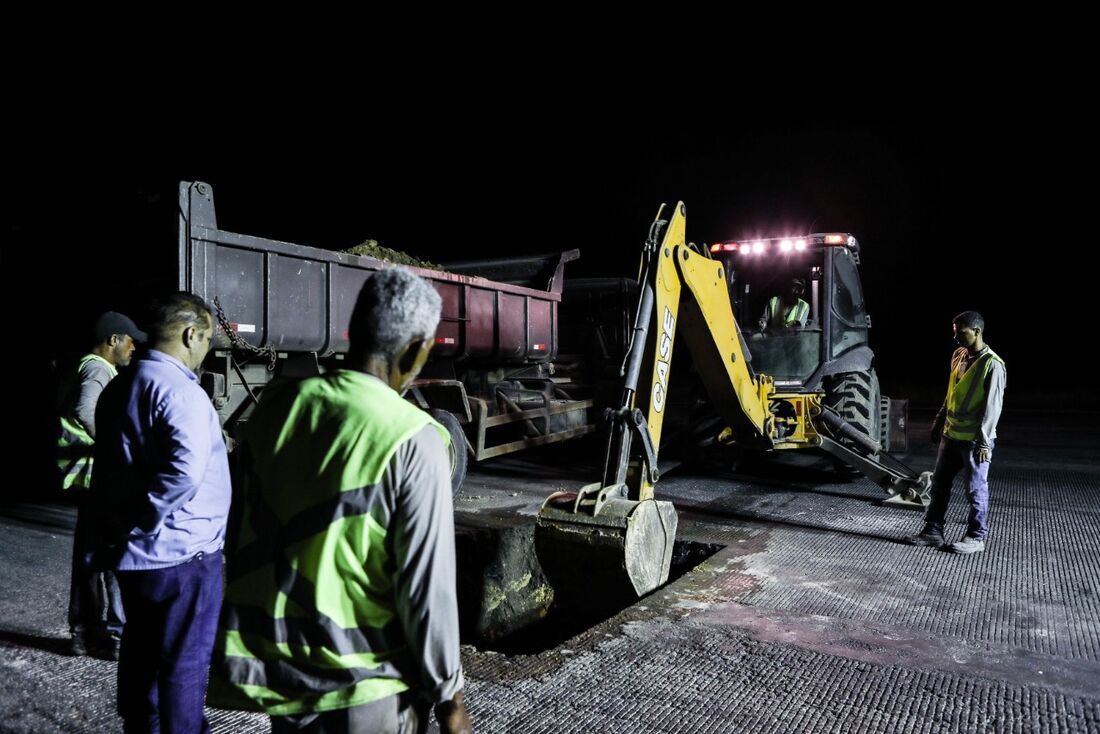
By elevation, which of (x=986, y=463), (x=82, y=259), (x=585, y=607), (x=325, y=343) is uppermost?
(x=82, y=259)

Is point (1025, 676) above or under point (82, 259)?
under

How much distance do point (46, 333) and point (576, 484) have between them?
5629mm

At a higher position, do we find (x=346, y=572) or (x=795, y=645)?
(x=346, y=572)

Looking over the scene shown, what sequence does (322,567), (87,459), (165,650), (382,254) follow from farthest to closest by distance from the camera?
1. (382,254)
2. (87,459)
3. (165,650)
4. (322,567)

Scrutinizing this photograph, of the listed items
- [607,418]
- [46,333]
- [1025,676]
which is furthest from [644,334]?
[46,333]

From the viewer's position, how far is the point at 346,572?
1.52 metres

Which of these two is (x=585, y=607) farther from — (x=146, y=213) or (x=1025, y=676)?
(x=146, y=213)

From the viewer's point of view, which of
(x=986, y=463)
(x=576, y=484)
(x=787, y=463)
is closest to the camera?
(x=986, y=463)

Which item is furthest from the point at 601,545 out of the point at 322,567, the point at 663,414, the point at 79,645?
the point at 322,567

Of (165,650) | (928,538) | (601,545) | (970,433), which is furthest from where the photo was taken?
(928,538)

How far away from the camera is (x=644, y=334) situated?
4.96m

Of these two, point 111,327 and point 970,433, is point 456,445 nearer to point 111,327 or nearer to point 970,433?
point 111,327

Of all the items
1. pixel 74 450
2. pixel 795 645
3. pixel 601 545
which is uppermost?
pixel 74 450

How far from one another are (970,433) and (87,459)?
5673mm
